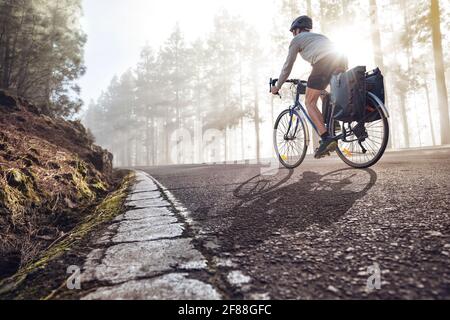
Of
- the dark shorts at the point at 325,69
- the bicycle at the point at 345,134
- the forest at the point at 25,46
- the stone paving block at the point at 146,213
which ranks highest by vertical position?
the forest at the point at 25,46

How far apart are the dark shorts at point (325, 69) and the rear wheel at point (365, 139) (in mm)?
619

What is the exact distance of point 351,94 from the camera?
3.32 m

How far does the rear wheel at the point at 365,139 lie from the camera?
11.2ft

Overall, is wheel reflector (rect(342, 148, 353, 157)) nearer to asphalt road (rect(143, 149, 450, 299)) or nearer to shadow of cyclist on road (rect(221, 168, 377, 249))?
shadow of cyclist on road (rect(221, 168, 377, 249))

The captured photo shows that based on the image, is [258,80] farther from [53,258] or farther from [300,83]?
[53,258]

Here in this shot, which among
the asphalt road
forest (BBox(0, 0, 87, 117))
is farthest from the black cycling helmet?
forest (BBox(0, 0, 87, 117))

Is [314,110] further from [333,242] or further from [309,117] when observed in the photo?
[333,242]

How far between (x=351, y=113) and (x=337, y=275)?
2813 millimetres

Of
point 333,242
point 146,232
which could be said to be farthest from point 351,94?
point 146,232

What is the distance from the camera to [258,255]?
125 cm

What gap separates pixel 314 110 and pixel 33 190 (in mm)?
3663

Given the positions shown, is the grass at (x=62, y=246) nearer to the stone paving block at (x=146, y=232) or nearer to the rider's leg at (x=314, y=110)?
the stone paving block at (x=146, y=232)

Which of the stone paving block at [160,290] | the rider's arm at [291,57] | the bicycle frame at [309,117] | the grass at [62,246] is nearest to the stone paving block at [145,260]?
the stone paving block at [160,290]

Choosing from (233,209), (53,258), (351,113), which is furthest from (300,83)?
(53,258)
